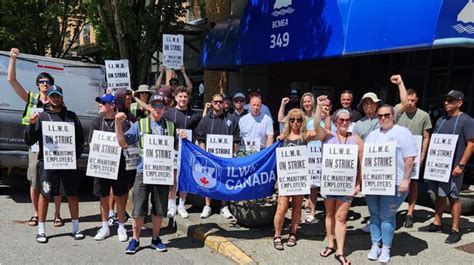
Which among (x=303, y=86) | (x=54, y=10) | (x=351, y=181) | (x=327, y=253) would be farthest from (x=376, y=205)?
(x=54, y=10)

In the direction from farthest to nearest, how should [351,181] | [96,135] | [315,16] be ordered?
[315,16] → [96,135] → [351,181]

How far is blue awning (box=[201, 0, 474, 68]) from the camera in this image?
20.3 feet

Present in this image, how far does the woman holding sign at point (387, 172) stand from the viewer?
15.7 feet

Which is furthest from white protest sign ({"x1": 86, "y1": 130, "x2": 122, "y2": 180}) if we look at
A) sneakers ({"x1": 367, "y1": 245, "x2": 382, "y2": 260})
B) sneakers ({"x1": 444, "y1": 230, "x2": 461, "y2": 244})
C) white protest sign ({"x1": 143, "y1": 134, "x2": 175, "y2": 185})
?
sneakers ({"x1": 444, "y1": 230, "x2": 461, "y2": 244})

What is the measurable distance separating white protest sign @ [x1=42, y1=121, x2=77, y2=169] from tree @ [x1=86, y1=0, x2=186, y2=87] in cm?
565

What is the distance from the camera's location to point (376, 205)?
16.5 ft

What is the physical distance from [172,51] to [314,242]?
5.20 m

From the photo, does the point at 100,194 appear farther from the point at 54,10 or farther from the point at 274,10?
the point at 54,10

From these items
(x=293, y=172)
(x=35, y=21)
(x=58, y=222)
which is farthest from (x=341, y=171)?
(x=35, y=21)

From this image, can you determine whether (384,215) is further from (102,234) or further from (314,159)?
(102,234)

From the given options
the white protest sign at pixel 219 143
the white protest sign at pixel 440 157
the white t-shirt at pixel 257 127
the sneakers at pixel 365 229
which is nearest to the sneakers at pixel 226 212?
the white protest sign at pixel 219 143

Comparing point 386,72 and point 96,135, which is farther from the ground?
point 386,72

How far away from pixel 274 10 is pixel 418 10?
376 centimetres

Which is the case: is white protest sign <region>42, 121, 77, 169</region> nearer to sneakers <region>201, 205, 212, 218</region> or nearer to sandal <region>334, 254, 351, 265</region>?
sneakers <region>201, 205, 212, 218</region>
